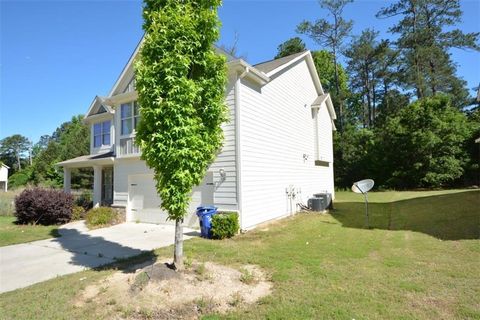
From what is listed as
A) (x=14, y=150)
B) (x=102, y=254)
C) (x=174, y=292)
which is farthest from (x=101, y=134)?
(x=14, y=150)

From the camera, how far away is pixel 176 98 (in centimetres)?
534

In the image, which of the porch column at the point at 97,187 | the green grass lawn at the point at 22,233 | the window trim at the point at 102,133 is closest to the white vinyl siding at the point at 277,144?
the green grass lawn at the point at 22,233

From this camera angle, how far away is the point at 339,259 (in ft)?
21.6

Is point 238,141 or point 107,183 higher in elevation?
point 238,141

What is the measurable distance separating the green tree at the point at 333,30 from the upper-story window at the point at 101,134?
2573 cm

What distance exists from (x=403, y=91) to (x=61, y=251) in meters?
39.6

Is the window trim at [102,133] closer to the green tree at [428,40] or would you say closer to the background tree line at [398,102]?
the background tree line at [398,102]

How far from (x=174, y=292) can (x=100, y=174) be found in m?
12.9

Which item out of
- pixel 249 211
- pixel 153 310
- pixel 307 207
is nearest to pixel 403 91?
pixel 307 207

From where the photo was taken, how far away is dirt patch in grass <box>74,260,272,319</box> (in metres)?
4.33

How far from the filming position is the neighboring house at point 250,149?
10203 millimetres

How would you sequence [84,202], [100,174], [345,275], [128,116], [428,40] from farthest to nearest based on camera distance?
[428,40], [84,202], [100,174], [128,116], [345,275]

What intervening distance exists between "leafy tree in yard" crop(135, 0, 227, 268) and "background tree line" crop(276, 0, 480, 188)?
2636cm

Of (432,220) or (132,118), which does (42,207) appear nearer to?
(132,118)
